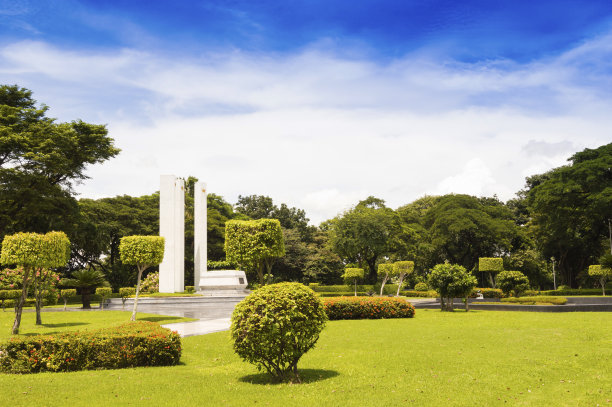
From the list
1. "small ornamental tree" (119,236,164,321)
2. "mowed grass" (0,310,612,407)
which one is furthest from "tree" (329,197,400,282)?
"mowed grass" (0,310,612,407)

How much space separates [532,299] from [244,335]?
22.1 m

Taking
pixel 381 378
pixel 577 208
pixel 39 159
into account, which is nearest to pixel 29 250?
pixel 381 378

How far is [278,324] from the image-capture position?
828cm

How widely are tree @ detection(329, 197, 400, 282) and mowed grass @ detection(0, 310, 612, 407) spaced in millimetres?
31351

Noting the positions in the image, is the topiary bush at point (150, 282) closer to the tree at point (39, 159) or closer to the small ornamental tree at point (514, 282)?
the tree at point (39, 159)

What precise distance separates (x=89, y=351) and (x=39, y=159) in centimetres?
2373

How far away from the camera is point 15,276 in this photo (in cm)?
2458

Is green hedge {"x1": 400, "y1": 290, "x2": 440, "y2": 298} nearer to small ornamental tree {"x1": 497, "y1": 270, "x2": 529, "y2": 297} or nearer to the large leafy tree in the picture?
small ornamental tree {"x1": 497, "y1": 270, "x2": 529, "y2": 297}

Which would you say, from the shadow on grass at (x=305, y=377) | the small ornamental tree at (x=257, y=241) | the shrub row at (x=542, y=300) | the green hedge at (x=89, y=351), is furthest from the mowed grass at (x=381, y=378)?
the small ornamental tree at (x=257, y=241)

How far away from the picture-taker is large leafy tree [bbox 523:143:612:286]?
3600 cm

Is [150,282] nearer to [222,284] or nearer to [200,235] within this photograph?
[222,284]

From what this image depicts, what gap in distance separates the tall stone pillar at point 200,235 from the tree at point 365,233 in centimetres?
1326

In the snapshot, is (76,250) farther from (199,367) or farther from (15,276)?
(199,367)

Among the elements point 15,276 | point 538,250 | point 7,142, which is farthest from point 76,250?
point 538,250
